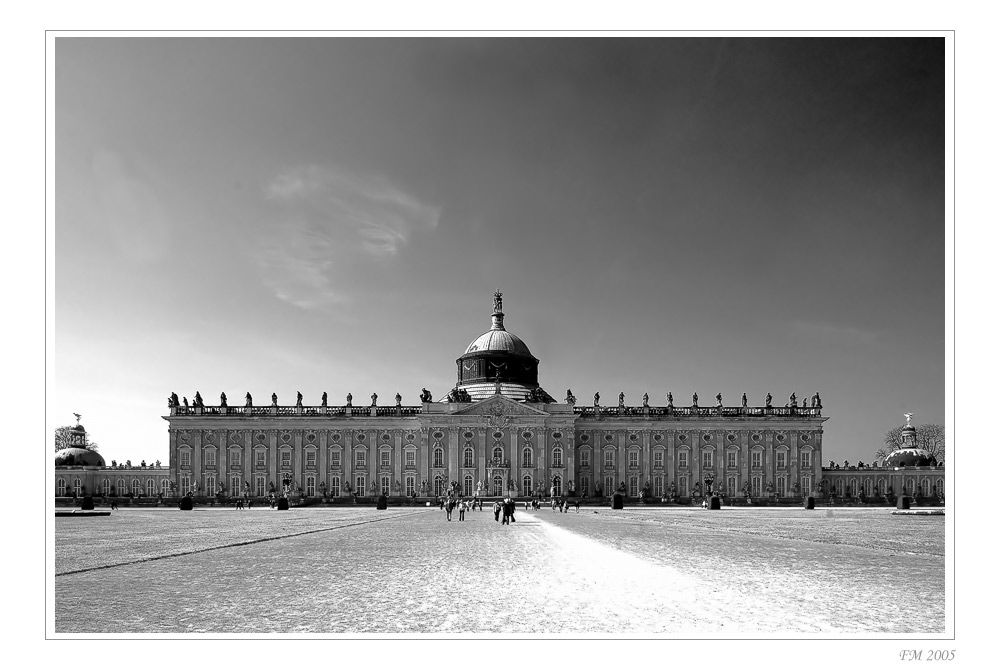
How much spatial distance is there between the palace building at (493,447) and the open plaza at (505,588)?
68.5 meters

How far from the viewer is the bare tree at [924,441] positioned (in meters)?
107

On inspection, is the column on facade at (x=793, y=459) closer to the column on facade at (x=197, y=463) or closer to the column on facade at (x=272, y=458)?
the column on facade at (x=272, y=458)

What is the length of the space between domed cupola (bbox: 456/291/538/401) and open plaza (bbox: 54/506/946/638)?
76.9 meters

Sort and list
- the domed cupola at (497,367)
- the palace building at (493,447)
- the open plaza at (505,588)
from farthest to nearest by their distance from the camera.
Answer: the domed cupola at (497,367) < the palace building at (493,447) < the open plaza at (505,588)

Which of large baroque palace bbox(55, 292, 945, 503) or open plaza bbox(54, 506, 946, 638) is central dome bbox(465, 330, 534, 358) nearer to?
large baroque palace bbox(55, 292, 945, 503)

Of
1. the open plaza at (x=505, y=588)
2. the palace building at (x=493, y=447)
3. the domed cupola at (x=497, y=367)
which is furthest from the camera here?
the domed cupola at (x=497, y=367)

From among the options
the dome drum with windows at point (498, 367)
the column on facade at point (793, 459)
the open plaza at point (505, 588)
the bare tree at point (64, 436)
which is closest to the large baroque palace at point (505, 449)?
the column on facade at point (793, 459)

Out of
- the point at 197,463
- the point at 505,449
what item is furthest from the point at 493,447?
the point at 197,463

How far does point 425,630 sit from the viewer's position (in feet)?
32.0

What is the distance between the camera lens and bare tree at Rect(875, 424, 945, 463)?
107 metres

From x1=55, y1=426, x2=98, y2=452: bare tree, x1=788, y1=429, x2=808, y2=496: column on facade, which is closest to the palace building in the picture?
x1=788, y1=429, x2=808, y2=496: column on facade

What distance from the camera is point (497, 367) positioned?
10062 cm

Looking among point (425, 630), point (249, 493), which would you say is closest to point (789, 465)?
point (249, 493)
